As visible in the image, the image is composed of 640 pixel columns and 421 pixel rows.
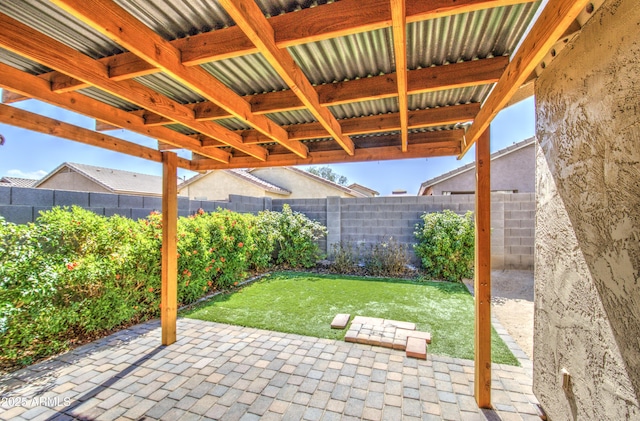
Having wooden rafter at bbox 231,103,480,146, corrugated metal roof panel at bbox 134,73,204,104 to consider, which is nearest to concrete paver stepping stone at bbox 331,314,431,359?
wooden rafter at bbox 231,103,480,146

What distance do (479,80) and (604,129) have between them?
→ 32.8 inches

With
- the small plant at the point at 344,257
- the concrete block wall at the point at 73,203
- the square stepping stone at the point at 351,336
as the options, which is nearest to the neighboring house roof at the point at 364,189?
the small plant at the point at 344,257

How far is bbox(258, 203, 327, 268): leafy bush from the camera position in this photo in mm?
8320

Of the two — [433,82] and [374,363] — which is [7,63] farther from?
[374,363]

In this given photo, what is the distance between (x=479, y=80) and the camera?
2.11 m

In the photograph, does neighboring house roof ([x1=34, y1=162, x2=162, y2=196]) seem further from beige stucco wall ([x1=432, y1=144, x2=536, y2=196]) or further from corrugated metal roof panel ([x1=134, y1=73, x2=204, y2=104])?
beige stucco wall ([x1=432, y1=144, x2=536, y2=196])

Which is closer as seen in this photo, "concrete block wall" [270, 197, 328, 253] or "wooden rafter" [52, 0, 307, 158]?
"wooden rafter" [52, 0, 307, 158]

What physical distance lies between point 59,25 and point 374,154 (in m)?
3.25

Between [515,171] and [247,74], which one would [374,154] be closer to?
[247,74]

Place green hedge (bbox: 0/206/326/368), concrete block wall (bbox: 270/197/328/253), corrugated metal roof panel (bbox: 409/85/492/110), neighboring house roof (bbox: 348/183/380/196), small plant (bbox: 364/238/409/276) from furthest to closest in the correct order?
neighboring house roof (bbox: 348/183/380/196), concrete block wall (bbox: 270/197/328/253), small plant (bbox: 364/238/409/276), green hedge (bbox: 0/206/326/368), corrugated metal roof panel (bbox: 409/85/492/110)

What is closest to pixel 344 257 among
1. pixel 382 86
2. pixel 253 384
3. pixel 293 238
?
pixel 293 238

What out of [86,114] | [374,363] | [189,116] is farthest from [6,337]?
[374,363]

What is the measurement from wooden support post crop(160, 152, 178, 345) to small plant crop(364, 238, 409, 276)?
16.8 feet

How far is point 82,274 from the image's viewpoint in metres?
3.54
